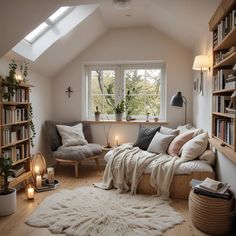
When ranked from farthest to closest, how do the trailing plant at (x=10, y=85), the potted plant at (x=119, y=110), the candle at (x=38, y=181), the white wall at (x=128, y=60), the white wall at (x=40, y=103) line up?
the potted plant at (x=119, y=110) < the white wall at (x=128, y=60) < the white wall at (x=40, y=103) < the candle at (x=38, y=181) < the trailing plant at (x=10, y=85)

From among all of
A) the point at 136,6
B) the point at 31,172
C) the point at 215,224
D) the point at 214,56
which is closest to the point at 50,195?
the point at 31,172

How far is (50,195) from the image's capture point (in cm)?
308

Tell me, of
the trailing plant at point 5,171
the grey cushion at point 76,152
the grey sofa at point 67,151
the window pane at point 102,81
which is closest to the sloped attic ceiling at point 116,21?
the window pane at point 102,81

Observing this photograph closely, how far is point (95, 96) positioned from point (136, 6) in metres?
1.97

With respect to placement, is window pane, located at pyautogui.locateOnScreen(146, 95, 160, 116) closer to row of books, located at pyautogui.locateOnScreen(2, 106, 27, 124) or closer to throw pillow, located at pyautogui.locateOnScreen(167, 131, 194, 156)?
throw pillow, located at pyautogui.locateOnScreen(167, 131, 194, 156)

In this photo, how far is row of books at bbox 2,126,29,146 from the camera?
2.93 m

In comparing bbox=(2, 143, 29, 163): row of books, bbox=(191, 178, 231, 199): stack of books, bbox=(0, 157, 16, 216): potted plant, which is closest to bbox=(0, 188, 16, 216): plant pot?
bbox=(0, 157, 16, 216): potted plant

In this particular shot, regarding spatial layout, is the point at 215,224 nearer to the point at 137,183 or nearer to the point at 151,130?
the point at 137,183

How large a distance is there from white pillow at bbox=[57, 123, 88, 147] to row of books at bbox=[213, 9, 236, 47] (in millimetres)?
2655

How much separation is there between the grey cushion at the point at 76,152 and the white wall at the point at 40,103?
471 mm

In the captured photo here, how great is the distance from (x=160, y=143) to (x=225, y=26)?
5.97 ft

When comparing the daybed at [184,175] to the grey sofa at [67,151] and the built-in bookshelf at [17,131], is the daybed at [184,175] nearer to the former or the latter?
the grey sofa at [67,151]

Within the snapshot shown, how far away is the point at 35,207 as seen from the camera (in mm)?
2742

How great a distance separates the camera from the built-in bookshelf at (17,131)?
115 inches
